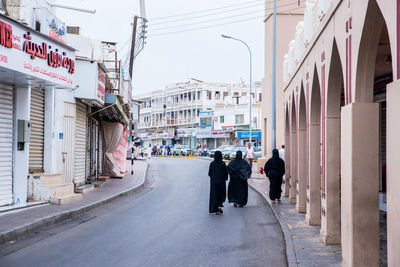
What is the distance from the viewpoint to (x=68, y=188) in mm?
14516

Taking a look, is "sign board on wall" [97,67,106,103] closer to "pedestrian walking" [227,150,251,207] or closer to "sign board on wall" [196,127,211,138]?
"pedestrian walking" [227,150,251,207]

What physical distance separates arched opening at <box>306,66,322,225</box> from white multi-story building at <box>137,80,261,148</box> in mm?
53592

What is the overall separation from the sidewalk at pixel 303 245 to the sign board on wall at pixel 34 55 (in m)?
6.58

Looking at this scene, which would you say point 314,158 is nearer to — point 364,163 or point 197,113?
point 364,163

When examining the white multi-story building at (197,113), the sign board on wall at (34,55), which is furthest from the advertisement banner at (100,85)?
the white multi-story building at (197,113)

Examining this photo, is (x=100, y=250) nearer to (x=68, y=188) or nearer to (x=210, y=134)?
(x=68, y=188)

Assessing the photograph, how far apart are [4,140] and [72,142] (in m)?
4.45

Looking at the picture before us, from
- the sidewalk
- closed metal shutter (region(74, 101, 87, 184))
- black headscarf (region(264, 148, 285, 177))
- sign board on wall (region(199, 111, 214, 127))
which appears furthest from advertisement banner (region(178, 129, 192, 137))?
the sidewalk

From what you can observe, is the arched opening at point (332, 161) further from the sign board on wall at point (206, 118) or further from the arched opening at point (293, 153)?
the sign board on wall at point (206, 118)

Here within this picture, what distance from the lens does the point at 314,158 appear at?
10.7m

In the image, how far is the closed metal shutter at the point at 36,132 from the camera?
14172mm

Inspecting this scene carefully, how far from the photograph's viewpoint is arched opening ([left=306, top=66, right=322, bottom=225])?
1062 cm

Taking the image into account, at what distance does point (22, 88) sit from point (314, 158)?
7.44 metres

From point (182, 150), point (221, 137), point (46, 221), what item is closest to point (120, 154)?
point (46, 221)
